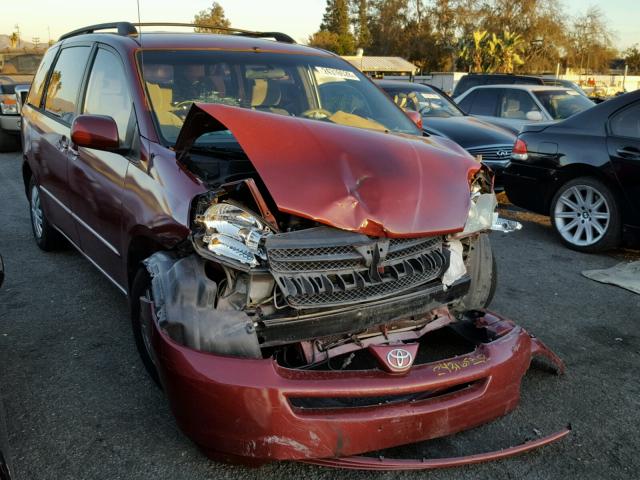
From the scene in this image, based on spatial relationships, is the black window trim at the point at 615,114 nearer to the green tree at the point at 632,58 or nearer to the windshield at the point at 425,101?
the windshield at the point at 425,101

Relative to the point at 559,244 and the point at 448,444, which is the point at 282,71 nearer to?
the point at 448,444

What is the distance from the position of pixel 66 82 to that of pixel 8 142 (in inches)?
360

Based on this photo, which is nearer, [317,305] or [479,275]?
[317,305]

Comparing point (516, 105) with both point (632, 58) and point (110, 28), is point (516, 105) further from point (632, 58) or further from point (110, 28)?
point (632, 58)

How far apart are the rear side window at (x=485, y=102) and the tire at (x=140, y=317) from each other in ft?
28.9

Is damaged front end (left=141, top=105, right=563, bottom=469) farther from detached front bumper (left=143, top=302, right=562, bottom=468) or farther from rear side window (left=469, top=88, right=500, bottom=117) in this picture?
rear side window (left=469, top=88, right=500, bottom=117)

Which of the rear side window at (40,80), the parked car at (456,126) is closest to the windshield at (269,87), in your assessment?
the rear side window at (40,80)

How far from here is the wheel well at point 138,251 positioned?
321cm

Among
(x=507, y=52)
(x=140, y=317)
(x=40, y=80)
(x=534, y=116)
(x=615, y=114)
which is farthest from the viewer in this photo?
(x=507, y=52)

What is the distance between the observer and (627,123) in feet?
18.9

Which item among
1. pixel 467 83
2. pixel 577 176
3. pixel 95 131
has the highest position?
pixel 467 83

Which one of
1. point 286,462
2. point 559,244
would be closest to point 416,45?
point 559,244

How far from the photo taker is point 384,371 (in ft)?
8.16

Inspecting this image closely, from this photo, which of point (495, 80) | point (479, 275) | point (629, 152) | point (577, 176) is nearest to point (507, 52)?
point (495, 80)
